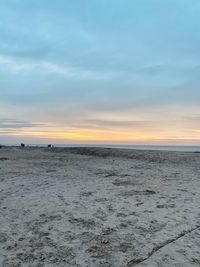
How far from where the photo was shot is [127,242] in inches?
274

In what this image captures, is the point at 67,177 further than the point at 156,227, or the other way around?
the point at 67,177

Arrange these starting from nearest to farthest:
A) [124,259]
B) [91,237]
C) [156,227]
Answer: [124,259] → [91,237] → [156,227]

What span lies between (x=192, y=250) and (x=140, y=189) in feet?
18.3

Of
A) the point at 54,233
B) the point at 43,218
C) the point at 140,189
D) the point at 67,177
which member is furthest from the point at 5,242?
the point at 67,177

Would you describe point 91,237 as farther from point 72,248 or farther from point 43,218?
point 43,218

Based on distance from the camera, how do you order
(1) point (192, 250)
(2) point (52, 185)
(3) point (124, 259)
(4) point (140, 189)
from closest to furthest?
(3) point (124, 259) → (1) point (192, 250) → (4) point (140, 189) → (2) point (52, 185)

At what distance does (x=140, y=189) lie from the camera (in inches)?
480

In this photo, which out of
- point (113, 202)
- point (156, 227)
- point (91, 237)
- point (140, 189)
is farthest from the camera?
point (140, 189)

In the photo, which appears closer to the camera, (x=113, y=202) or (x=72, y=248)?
(x=72, y=248)

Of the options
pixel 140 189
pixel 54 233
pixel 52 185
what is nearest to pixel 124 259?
pixel 54 233

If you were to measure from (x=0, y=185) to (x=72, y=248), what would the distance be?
732cm

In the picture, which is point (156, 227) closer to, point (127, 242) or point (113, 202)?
point (127, 242)

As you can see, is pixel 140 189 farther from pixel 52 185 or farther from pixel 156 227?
pixel 156 227

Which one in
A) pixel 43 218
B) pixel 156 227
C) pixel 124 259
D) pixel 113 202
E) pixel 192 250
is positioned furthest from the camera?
pixel 113 202
